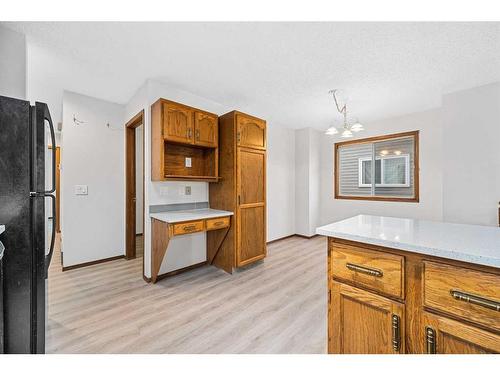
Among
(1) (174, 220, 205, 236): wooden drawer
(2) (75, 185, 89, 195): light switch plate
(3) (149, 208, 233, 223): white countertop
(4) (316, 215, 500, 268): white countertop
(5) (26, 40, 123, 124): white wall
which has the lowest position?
(1) (174, 220, 205, 236): wooden drawer

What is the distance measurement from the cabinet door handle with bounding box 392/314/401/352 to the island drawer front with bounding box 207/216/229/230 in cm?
198

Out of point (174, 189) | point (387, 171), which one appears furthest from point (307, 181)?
point (174, 189)

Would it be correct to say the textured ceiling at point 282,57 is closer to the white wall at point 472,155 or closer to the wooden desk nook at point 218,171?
the white wall at point 472,155

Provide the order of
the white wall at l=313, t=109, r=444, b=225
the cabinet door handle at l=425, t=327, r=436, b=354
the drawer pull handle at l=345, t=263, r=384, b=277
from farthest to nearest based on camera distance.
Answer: the white wall at l=313, t=109, r=444, b=225, the drawer pull handle at l=345, t=263, r=384, b=277, the cabinet door handle at l=425, t=327, r=436, b=354

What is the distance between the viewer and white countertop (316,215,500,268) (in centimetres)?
87

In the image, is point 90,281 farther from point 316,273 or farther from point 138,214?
point 316,273

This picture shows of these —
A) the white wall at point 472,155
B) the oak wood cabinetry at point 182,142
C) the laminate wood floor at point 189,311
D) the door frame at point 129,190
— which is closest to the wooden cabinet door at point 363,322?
the laminate wood floor at point 189,311

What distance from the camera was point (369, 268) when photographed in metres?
1.12

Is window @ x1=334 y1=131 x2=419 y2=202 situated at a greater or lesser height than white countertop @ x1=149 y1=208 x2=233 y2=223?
greater

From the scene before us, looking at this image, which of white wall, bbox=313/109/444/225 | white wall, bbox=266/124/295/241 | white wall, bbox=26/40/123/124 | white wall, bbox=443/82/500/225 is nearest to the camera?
white wall, bbox=26/40/123/124

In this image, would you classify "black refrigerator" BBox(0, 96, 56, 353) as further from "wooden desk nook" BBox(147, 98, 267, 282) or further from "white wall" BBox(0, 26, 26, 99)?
"wooden desk nook" BBox(147, 98, 267, 282)

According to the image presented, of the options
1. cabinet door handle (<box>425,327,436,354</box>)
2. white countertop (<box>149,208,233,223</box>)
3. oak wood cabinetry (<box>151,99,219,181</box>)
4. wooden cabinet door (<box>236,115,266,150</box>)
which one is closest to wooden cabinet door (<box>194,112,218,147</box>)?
oak wood cabinetry (<box>151,99,219,181</box>)

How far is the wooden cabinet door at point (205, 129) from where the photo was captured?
9.16ft

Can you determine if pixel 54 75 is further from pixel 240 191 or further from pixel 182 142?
pixel 240 191
